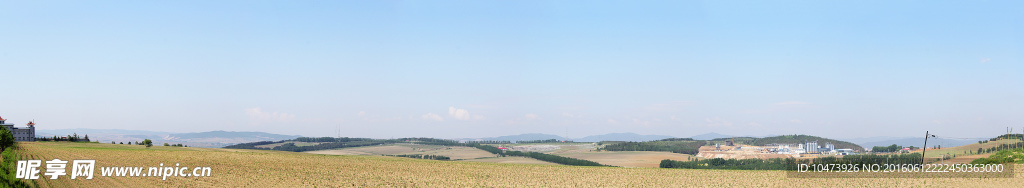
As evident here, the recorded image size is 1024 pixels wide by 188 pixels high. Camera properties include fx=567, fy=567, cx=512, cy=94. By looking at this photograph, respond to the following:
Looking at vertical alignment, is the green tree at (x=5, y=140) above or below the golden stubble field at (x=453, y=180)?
above

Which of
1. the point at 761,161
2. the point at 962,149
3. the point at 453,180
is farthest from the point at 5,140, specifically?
the point at 962,149

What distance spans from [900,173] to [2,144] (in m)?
112

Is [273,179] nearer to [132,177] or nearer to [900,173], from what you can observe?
[132,177]

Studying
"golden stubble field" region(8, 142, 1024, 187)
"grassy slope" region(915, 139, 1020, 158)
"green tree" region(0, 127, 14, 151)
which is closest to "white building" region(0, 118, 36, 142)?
"green tree" region(0, 127, 14, 151)

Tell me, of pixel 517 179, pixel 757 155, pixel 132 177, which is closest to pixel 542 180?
pixel 517 179

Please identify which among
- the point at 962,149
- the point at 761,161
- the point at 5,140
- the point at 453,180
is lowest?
the point at 761,161

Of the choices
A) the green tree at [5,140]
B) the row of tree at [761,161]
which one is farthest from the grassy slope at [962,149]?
the green tree at [5,140]

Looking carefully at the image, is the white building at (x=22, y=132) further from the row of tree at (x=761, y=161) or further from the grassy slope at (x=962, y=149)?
the grassy slope at (x=962, y=149)

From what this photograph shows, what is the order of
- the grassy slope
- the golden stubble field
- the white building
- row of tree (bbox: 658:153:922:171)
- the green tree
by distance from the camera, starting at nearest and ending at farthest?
the golden stubble field
the green tree
row of tree (bbox: 658:153:922:171)
the grassy slope
the white building

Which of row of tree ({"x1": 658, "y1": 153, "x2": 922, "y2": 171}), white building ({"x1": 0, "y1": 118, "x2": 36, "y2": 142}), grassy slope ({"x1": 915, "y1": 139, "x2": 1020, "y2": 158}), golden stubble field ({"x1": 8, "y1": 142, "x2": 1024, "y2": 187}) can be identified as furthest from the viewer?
white building ({"x1": 0, "y1": 118, "x2": 36, "y2": 142})

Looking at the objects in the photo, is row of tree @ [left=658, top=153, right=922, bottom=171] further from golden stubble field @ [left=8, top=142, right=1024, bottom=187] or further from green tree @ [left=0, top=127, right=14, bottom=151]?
green tree @ [left=0, top=127, right=14, bottom=151]

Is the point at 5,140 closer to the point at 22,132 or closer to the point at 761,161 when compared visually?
the point at 22,132

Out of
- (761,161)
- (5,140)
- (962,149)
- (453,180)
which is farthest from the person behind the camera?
(761,161)

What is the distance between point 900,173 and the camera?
5581 centimetres
